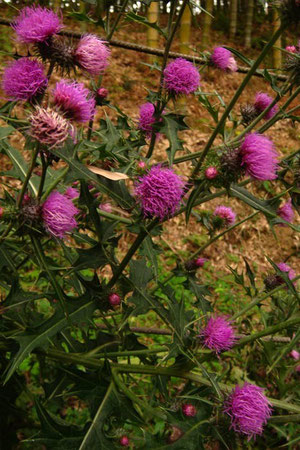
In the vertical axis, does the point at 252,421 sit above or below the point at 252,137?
below

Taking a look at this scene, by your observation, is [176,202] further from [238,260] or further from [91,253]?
[238,260]

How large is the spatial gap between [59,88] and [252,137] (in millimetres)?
550

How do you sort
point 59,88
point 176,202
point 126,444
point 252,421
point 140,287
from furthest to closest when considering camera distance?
1. point 126,444
2. point 140,287
3. point 252,421
4. point 176,202
5. point 59,88

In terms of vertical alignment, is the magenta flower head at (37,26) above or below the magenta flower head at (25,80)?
above

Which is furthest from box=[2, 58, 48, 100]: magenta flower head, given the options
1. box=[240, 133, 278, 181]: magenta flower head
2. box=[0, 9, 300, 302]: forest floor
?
box=[0, 9, 300, 302]: forest floor

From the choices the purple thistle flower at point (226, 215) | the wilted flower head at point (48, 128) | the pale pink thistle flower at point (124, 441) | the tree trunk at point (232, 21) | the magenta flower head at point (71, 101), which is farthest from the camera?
the tree trunk at point (232, 21)

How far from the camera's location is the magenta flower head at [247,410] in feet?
4.62

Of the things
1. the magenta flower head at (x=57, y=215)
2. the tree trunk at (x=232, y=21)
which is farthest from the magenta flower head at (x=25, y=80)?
the tree trunk at (x=232, y=21)

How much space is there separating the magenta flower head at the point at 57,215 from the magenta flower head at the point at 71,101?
0.23 meters

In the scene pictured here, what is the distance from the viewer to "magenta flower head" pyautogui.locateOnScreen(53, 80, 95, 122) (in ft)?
3.83

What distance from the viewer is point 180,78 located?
160cm

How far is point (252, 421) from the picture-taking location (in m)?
1.41

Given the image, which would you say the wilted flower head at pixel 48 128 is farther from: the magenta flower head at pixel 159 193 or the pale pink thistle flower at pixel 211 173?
the pale pink thistle flower at pixel 211 173

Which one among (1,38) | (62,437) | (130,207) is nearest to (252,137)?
(130,207)
